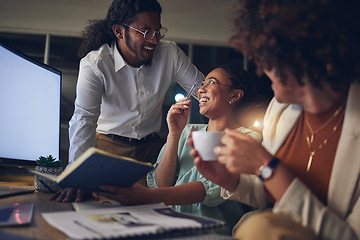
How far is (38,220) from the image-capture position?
3.01 feet

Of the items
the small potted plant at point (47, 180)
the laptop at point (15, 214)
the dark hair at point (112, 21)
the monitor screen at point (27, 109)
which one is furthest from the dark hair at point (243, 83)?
the laptop at point (15, 214)

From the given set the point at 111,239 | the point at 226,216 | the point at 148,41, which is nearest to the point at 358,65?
the point at 111,239

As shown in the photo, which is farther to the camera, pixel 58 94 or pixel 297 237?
pixel 58 94

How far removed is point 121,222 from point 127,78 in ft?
5.82

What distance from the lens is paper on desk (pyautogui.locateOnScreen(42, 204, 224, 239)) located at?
2.39 feet

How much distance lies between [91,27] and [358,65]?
6.87ft

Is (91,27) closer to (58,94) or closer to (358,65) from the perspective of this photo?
(58,94)

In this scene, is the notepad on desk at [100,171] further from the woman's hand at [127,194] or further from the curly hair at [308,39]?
the curly hair at [308,39]

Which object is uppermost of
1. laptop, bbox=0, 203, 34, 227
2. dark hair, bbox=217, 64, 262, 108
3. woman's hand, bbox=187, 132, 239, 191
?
dark hair, bbox=217, 64, 262, 108

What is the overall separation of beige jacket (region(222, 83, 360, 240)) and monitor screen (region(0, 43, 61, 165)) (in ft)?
2.82

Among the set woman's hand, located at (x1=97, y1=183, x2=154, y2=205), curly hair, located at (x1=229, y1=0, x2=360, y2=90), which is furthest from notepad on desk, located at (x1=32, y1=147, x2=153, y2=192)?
curly hair, located at (x1=229, y1=0, x2=360, y2=90)

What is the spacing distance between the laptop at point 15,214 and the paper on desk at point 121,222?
0.25 ft

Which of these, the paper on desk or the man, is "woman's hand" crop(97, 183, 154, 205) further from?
the man

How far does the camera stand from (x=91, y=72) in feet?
7.63
